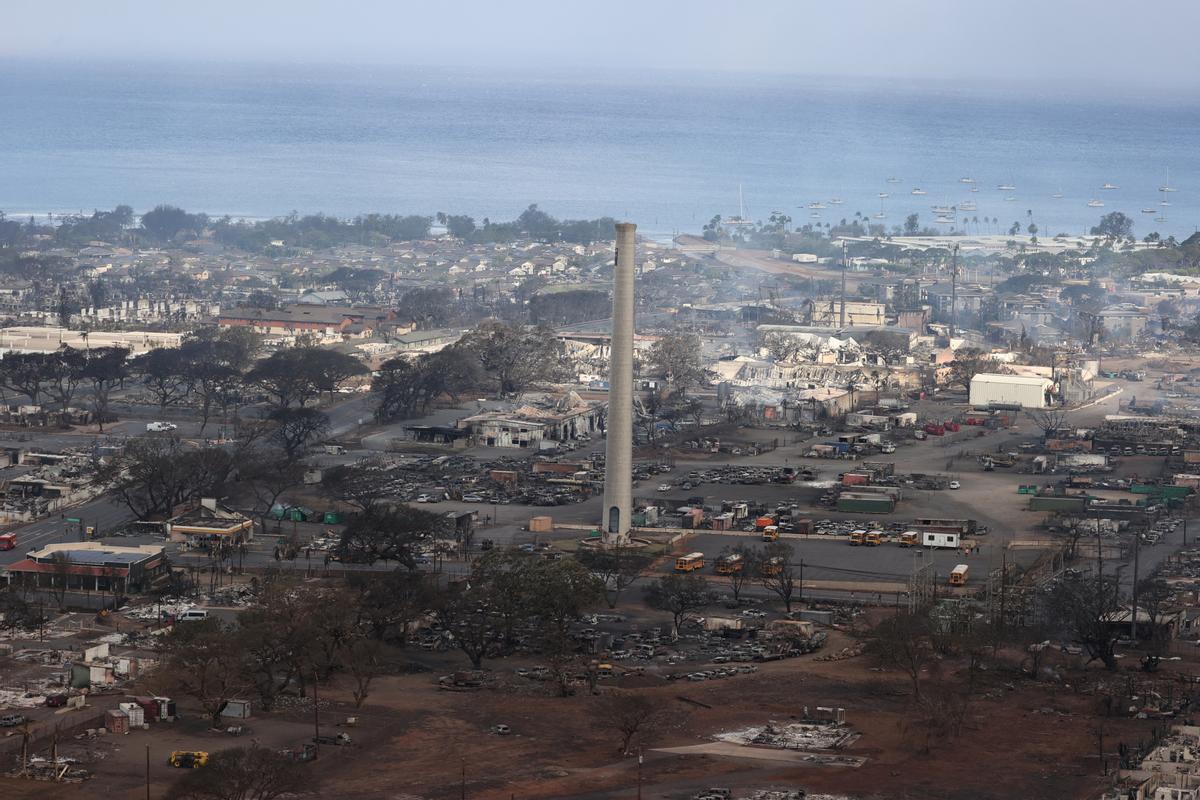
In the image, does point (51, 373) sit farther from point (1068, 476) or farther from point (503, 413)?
point (1068, 476)

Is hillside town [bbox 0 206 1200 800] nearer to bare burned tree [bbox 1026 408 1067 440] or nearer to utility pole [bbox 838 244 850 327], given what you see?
bare burned tree [bbox 1026 408 1067 440]

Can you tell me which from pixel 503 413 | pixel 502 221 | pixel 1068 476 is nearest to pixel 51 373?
pixel 503 413

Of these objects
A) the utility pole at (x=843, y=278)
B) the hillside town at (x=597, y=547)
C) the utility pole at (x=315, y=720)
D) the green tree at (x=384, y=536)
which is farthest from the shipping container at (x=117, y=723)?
the utility pole at (x=843, y=278)

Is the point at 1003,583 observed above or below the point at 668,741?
above

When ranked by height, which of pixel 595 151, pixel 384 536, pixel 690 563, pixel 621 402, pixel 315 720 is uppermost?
pixel 595 151

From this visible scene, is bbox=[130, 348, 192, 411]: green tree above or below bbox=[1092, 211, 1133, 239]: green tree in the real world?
below

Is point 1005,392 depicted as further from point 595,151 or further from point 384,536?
point 595,151

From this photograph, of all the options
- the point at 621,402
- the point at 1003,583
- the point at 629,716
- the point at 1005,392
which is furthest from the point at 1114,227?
the point at 629,716

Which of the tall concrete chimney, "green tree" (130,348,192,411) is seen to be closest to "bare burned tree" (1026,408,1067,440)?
the tall concrete chimney
